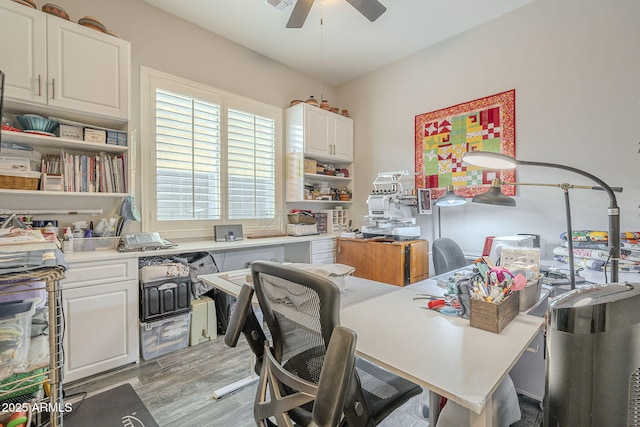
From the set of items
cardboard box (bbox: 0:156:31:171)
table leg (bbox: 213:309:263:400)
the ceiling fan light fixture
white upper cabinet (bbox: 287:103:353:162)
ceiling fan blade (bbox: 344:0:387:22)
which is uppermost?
the ceiling fan light fixture

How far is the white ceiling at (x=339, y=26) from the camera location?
2693 mm

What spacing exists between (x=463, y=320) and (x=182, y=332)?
7.36 ft

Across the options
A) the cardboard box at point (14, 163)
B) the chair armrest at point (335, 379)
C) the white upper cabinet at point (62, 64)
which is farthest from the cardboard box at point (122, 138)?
the chair armrest at point (335, 379)

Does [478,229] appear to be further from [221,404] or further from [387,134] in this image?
[221,404]

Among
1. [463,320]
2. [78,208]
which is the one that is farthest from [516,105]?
[78,208]

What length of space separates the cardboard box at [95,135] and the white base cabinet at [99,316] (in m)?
0.96

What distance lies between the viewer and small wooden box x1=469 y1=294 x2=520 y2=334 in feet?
3.35

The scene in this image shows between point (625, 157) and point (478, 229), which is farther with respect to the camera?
point (478, 229)

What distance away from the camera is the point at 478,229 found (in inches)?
120

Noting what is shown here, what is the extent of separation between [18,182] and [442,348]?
2.73 m

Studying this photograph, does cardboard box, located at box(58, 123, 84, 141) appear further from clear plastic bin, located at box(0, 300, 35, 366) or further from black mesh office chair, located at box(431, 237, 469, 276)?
black mesh office chair, located at box(431, 237, 469, 276)

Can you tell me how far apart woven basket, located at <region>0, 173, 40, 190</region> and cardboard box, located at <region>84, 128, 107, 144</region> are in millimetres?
445

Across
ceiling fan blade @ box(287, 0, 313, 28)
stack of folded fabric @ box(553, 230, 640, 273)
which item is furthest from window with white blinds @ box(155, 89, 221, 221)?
stack of folded fabric @ box(553, 230, 640, 273)

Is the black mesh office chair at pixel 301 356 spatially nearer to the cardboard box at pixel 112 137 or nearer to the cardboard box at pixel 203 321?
the cardboard box at pixel 203 321
